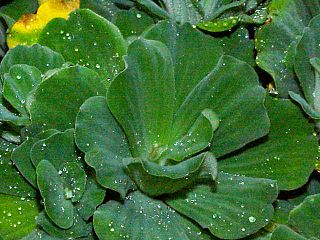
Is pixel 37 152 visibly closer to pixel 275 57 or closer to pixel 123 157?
pixel 123 157

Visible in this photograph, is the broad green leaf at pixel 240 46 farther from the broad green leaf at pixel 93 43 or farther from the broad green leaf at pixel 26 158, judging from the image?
the broad green leaf at pixel 26 158

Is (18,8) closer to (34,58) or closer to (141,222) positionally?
(34,58)

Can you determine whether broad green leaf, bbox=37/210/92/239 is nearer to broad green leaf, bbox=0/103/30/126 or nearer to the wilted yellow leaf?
broad green leaf, bbox=0/103/30/126

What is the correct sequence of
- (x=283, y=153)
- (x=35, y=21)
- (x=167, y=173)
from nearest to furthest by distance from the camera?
(x=167, y=173)
(x=283, y=153)
(x=35, y=21)

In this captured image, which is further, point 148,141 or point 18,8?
point 18,8

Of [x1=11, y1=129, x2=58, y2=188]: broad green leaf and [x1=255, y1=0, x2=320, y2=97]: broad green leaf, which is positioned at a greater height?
[x1=255, y1=0, x2=320, y2=97]: broad green leaf

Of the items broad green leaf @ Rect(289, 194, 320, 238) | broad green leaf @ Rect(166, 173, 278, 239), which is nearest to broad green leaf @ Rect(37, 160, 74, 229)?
broad green leaf @ Rect(166, 173, 278, 239)

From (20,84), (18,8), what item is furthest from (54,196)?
(18,8)

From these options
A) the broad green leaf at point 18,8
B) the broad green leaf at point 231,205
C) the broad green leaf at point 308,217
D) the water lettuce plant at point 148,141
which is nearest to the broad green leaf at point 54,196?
the water lettuce plant at point 148,141
